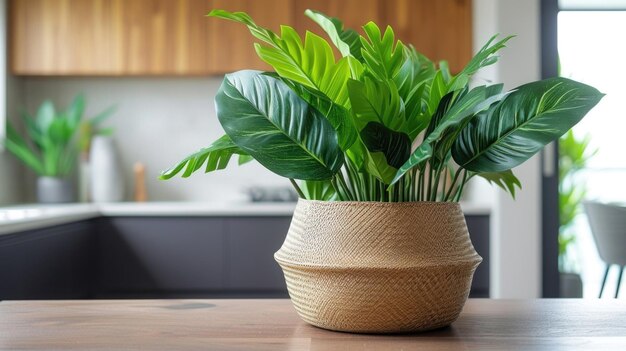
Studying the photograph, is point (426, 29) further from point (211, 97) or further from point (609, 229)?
point (609, 229)

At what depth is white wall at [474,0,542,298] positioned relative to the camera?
140 inches

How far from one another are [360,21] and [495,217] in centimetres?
121

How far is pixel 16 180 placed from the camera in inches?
164

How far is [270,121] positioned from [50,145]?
10.6 ft

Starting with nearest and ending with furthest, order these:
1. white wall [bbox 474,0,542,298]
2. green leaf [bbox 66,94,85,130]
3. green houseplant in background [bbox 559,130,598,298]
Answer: white wall [bbox 474,0,542,298] → green leaf [bbox 66,94,85,130] → green houseplant in background [bbox 559,130,598,298]

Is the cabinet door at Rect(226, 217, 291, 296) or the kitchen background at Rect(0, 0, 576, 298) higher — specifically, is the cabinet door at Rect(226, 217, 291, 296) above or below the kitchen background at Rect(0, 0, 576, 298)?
below

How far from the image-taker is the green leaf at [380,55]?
1045 millimetres

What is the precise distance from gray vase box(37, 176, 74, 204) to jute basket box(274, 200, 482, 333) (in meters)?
3.18

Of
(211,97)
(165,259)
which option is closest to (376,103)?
(165,259)

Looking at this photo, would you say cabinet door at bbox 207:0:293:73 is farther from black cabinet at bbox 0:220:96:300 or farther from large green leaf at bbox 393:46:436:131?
large green leaf at bbox 393:46:436:131

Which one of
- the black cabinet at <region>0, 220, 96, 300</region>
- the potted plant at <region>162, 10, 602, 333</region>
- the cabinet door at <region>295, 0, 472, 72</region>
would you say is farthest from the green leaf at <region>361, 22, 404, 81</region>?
the cabinet door at <region>295, 0, 472, 72</region>

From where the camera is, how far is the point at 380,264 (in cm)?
103

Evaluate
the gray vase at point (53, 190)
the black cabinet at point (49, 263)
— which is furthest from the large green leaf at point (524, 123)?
the gray vase at point (53, 190)

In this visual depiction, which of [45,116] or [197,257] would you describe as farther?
[45,116]
